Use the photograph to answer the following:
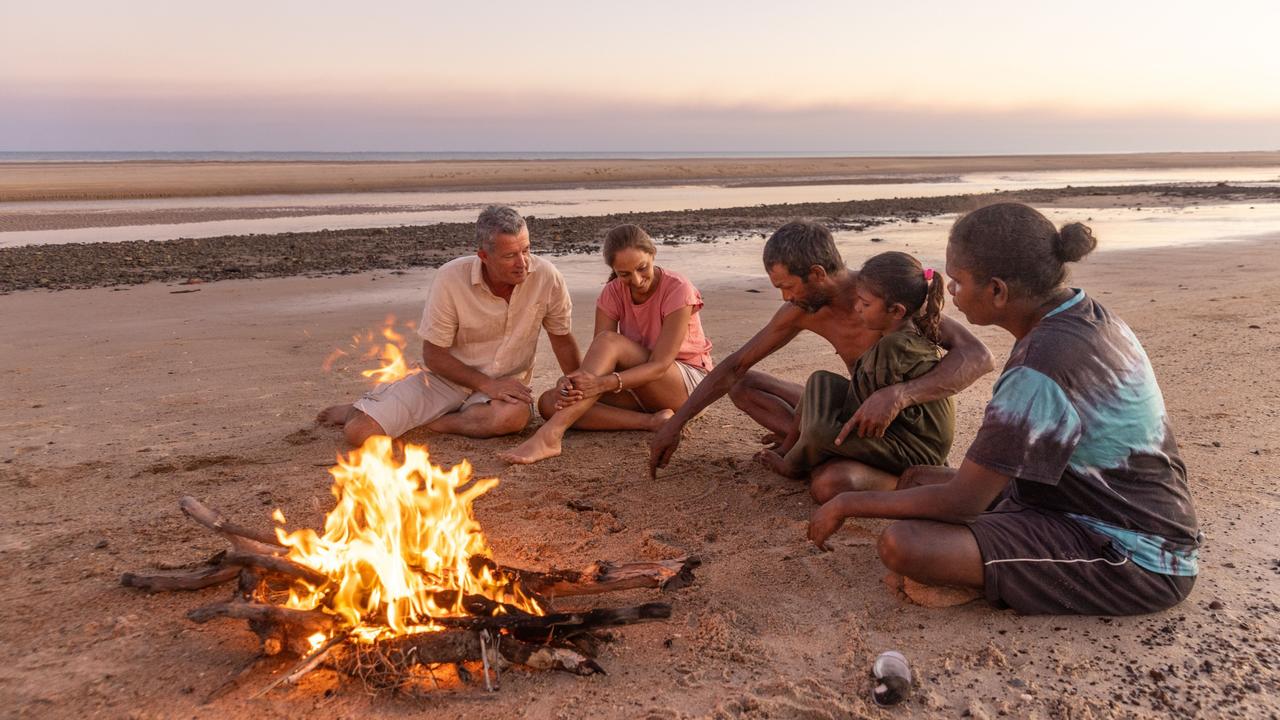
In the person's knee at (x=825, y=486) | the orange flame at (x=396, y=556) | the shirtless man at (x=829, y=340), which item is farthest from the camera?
the person's knee at (x=825, y=486)

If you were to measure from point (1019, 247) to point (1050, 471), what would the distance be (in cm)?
79

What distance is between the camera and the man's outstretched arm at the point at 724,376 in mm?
5191

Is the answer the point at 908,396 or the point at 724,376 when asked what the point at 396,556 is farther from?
the point at 908,396

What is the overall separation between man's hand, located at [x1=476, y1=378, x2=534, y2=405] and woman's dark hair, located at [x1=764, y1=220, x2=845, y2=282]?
6.76 ft

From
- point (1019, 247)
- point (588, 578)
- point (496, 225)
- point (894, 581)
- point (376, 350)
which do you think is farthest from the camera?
point (376, 350)

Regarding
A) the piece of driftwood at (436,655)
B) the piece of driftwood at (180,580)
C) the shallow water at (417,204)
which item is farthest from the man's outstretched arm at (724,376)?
the shallow water at (417,204)

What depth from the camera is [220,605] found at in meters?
3.39

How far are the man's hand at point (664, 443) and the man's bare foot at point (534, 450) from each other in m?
0.83

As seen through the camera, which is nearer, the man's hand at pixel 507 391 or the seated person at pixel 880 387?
the seated person at pixel 880 387

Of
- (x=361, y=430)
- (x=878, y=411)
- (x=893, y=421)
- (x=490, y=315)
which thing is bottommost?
(x=361, y=430)

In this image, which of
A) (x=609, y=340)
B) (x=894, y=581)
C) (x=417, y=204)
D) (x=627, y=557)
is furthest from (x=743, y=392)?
(x=417, y=204)

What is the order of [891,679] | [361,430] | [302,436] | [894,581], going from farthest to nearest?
[302,436] < [361,430] < [894,581] < [891,679]

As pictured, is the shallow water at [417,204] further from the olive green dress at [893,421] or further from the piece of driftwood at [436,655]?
the piece of driftwood at [436,655]

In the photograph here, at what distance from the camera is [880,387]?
4.61 metres
